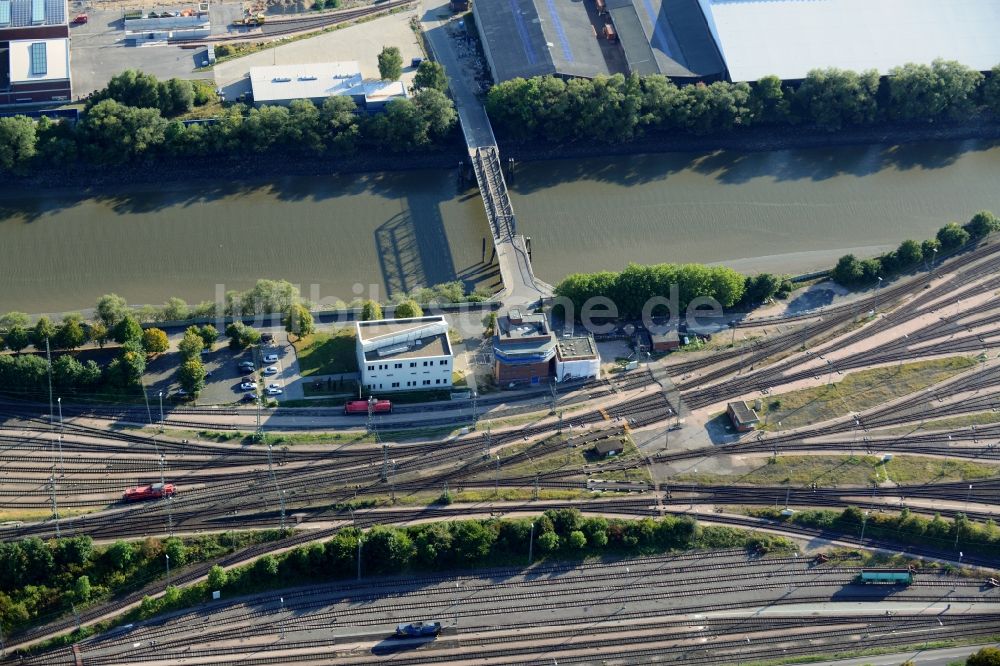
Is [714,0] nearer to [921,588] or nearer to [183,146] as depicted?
[183,146]

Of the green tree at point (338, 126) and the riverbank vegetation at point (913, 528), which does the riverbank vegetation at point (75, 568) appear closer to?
the riverbank vegetation at point (913, 528)

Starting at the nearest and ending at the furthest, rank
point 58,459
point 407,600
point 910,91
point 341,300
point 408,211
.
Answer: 1. point 407,600
2. point 58,459
3. point 341,300
4. point 408,211
5. point 910,91

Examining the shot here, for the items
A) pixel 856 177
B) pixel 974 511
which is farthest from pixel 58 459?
pixel 856 177

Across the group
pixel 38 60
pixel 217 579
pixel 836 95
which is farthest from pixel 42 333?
pixel 836 95

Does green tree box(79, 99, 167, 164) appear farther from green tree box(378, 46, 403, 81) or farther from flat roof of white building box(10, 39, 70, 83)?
green tree box(378, 46, 403, 81)

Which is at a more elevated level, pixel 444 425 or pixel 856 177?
pixel 856 177

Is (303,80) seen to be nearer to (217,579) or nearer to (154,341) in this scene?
(154,341)
